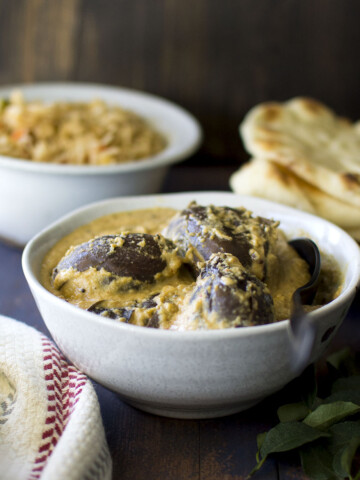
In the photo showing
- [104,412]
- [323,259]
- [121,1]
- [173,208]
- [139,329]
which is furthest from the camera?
[121,1]

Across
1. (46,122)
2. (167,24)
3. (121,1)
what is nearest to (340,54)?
(167,24)

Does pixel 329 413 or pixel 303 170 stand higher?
pixel 303 170

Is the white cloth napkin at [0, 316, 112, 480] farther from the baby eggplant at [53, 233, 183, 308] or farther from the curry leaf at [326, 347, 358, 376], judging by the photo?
the curry leaf at [326, 347, 358, 376]

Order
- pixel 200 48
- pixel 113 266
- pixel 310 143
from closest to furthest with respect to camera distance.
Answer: pixel 113 266, pixel 310 143, pixel 200 48

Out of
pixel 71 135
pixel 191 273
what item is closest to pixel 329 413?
pixel 191 273

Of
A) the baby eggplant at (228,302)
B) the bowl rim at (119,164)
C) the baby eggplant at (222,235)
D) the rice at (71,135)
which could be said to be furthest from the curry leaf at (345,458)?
the rice at (71,135)

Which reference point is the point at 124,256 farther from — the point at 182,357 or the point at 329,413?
the point at 329,413

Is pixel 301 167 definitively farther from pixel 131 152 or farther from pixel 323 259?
pixel 131 152
